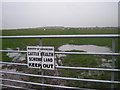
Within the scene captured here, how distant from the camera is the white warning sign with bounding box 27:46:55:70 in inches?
91.3

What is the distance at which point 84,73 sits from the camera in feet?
13.8

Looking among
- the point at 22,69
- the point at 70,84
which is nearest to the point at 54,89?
the point at 70,84

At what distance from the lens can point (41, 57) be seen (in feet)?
7.79

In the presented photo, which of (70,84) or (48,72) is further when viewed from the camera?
(48,72)

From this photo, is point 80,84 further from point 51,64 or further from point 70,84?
point 51,64

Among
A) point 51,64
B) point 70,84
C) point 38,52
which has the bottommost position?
point 70,84

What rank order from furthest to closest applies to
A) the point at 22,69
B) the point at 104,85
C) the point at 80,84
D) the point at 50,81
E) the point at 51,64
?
the point at 22,69 < the point at 50,81 < the point at 80,84 < the point at 104,85 < the point at 51,64

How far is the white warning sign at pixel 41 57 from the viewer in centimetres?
232

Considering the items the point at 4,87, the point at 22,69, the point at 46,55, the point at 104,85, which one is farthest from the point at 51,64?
the point at 22,69

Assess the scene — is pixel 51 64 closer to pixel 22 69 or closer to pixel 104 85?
pixel 104 85

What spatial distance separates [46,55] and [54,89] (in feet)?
3.05

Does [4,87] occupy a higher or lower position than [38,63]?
lower

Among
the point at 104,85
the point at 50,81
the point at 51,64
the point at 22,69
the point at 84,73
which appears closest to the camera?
the point at 51,64

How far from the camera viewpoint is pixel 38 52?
2391 mm
